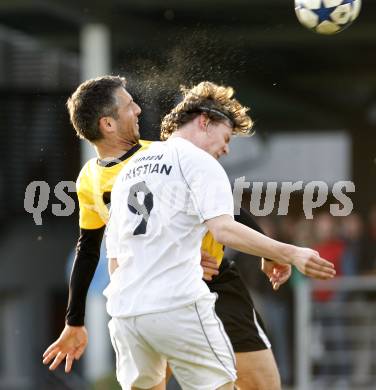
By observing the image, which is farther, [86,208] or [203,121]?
[86,208]

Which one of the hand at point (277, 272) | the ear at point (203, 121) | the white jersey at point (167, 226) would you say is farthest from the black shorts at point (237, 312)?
the white jersey at point (167, 226)

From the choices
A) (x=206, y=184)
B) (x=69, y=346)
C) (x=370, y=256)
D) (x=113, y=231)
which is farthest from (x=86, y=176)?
(x=370, y=256)

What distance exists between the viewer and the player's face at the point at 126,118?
5820 mm

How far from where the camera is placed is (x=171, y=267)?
494 centimetres

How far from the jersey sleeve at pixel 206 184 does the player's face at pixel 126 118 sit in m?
0.90

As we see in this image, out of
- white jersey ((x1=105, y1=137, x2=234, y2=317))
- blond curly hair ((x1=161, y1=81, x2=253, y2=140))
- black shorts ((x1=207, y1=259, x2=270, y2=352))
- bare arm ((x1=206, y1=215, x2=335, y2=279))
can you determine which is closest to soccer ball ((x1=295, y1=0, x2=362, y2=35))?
blond curly hair ((x1=161, y1=81, x2=253, y2=140))

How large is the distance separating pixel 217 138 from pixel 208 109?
0.15m

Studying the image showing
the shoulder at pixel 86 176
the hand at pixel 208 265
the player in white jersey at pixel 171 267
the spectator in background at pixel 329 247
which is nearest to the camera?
the player in white jersey at pixel 171 267

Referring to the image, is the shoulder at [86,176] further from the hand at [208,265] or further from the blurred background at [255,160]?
the blurred background at [255,160]

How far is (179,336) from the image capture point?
4.89 metres

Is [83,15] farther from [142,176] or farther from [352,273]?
[142,176]

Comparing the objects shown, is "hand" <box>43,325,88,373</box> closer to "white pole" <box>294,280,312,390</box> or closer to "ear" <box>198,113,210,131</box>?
"ear" <box>198,113,210,131</box>

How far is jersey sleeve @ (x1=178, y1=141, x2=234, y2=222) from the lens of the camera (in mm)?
4844

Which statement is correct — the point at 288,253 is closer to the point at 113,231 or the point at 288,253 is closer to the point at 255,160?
the point at 113,231
